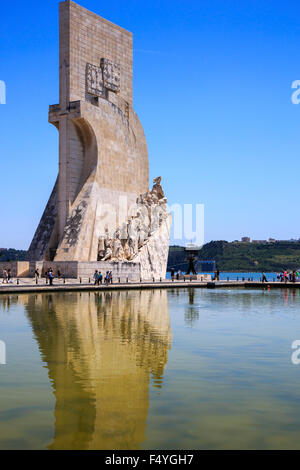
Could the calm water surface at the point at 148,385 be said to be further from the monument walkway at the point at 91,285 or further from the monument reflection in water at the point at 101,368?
the monument walkway at the point at 91,285

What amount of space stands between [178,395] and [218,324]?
5193 millimetres

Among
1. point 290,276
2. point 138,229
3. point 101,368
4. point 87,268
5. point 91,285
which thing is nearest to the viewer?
point 101,368

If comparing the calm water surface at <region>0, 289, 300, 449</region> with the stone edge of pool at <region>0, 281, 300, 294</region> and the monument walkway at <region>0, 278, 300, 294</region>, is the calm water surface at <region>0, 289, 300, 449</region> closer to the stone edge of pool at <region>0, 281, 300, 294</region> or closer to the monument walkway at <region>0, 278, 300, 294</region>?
the stone edge of pool at <region>0, 281, 300, 294</region>

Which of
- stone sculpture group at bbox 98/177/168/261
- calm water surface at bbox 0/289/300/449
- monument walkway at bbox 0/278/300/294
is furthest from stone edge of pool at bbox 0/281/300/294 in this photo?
calm water surface at bbox 0/289/300/449

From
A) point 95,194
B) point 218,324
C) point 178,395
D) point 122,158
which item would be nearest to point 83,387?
point 178,395

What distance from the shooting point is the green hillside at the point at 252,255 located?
2869 inches

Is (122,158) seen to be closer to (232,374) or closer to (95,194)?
(95,194)

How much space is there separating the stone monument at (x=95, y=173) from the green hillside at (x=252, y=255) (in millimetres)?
45543

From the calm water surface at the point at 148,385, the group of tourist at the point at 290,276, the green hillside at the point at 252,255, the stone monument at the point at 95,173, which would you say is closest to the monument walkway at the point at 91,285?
the group of tourist at the point at 290,276

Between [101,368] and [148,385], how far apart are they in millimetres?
879

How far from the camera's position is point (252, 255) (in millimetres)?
78000

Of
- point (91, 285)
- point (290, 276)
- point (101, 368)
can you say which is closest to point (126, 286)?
point (91, 285)

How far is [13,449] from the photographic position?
11.5 feet

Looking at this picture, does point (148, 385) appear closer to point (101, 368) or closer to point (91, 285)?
point (101, 368)
